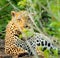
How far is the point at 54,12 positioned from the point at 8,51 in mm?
3208

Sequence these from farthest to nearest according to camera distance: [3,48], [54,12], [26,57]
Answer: [3,48] < [26,57] < [54,12]

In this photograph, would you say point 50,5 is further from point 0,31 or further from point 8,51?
point 0,31

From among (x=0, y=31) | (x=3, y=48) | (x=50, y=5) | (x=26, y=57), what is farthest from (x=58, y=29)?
(x=0, y=31)

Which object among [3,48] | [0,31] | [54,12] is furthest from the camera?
[0,31]

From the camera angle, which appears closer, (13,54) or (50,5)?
(50,5)

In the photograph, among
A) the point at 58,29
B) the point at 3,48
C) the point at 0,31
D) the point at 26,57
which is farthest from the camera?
the point at 0,31

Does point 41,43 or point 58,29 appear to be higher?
point 58,29

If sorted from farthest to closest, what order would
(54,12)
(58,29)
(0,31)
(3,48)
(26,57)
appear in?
1. (0,31)
2. (3,48)
3. (26,57)
4. (58,29)
5. (54,12)

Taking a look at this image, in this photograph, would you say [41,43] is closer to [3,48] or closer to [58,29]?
[3,48]

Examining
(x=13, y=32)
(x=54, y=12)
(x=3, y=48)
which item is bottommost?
(x=3, y=48)

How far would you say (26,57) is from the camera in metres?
5.59

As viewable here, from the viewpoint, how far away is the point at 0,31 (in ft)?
22.6

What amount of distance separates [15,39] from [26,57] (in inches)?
13.9

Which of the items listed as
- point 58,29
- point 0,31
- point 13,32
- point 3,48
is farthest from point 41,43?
point 58,29
